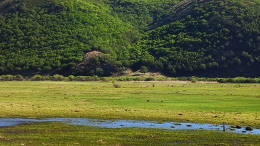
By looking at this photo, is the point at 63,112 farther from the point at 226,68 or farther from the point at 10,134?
the point at 226,68

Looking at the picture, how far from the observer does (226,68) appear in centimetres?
17712

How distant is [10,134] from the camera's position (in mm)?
41875

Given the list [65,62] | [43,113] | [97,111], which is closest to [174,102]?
[97,111]

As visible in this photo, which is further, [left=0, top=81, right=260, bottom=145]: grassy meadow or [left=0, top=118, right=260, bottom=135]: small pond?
[left=0, top=118, right=260, bottom=135]: small pond

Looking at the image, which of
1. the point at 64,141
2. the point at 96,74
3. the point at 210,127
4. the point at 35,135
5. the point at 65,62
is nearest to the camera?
the point at 64,141

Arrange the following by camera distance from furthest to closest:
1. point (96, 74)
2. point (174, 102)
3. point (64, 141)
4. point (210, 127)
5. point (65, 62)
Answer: point (65, 62)
point (96, 74)
point (174, 102)
point (210, 127)
point (64, 141)

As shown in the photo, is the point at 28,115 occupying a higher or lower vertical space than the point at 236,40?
lower

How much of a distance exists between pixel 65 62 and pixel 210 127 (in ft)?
487

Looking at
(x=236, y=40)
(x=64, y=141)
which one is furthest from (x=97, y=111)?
(x=236, y=40)

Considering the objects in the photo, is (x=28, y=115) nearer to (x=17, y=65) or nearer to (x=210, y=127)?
(x=210, y=127)

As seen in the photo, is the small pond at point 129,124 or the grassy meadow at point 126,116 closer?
the grassy meadow at point 126,116

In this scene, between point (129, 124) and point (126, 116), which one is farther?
point (126, 116)

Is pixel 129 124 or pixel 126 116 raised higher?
pixel 126 116

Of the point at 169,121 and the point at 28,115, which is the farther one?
the point at 28,115
